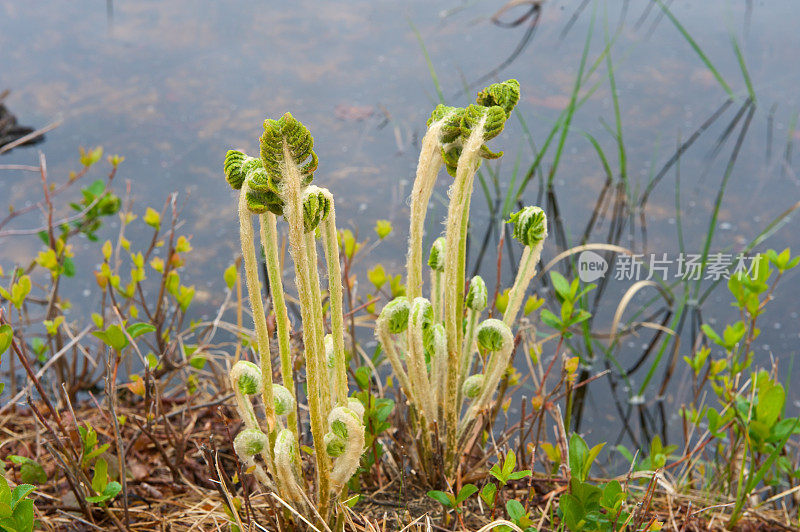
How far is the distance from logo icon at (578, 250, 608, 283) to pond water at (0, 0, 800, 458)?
0.36ft

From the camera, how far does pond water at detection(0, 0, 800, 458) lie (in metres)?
3.11

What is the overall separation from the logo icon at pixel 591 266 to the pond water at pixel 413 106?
11cm

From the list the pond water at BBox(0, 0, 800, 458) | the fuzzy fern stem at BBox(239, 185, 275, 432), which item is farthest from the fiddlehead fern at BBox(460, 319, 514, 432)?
the pond water at BBox(0, 0, 800, 458)

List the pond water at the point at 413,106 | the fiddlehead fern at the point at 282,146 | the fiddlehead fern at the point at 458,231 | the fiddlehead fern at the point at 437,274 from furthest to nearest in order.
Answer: the pond water at the point at 413,106 → the fiddlehead fern at the point at 437,274 → the fiddlehead fern at the point at 458,231 → the fiddlehead fern at the point at 282,146

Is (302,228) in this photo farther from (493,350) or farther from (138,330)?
(138,330)

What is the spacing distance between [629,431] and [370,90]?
2344mm

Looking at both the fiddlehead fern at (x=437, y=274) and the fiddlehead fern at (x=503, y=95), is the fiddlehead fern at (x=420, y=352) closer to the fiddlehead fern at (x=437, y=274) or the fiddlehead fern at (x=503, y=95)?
the fiddlehead fern at (x=437, y=274)

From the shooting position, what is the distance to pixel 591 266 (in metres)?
2.98

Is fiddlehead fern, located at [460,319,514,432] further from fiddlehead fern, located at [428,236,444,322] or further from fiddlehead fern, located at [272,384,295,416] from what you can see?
fiddlehead fern, located at [272,384,295,416]

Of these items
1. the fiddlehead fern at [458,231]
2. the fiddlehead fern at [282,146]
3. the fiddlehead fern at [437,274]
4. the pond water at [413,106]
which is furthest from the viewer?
the pond water at [413,106]

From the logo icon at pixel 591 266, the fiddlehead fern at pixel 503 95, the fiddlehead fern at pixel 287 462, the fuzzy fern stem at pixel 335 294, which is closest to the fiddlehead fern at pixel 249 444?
the fiddlehead fern at pixel 287 462

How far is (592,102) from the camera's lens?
385 centimetres

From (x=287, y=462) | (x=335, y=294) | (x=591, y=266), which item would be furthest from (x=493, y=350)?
(x=591, y=266)

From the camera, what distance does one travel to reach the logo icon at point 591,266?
9.66 feet
